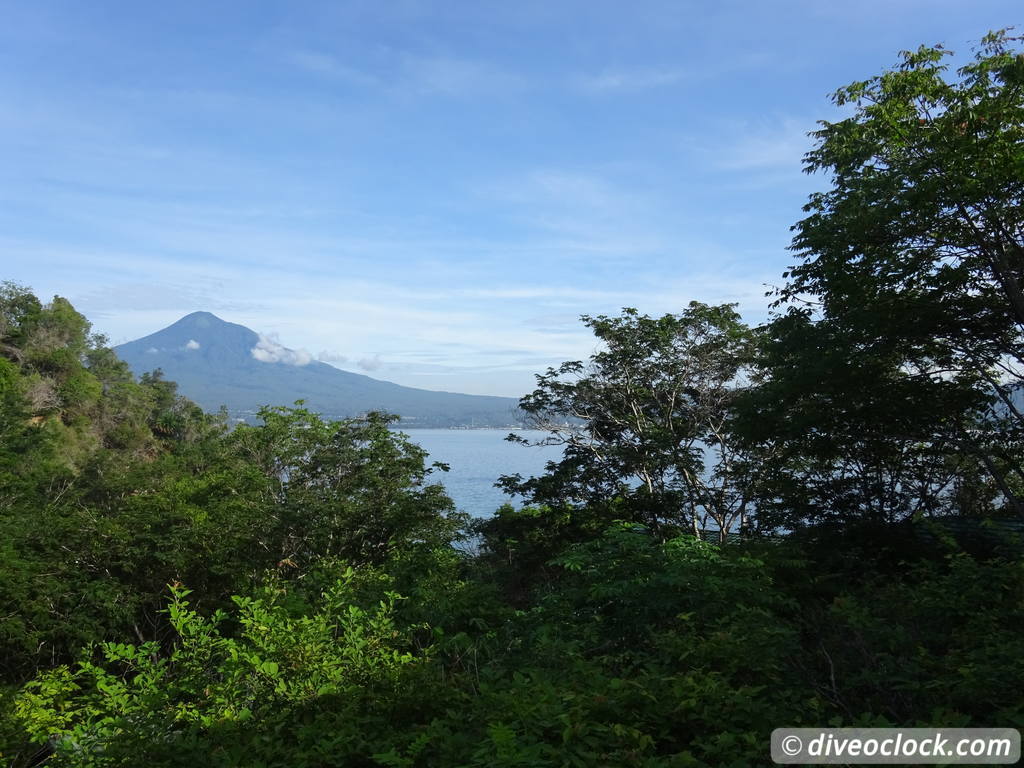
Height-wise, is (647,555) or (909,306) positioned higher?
(909,306)

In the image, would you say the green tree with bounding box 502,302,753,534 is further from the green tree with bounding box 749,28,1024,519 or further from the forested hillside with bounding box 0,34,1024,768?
the green tree with bounding box 749,28,1024,519

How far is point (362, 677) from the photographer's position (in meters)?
3.59

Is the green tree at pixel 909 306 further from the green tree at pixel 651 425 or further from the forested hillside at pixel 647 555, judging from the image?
the green tree at pixel 651 425

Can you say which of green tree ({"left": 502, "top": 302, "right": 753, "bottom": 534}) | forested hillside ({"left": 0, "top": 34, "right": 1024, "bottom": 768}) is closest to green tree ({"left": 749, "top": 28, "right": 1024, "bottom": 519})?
forested hillside ({"left": 0, "top": 34, "right": 1024, "bottom": 768})

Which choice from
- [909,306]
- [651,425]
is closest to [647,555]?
[909,306]

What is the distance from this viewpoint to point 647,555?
5094mm

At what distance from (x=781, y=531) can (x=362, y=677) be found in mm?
11837

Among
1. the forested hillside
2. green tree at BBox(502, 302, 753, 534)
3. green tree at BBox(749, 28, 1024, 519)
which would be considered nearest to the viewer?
the forested hillside

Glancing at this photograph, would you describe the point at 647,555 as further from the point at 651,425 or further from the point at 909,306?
the point at 651,425

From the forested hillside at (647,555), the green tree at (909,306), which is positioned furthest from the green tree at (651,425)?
the green tree at (909,306)

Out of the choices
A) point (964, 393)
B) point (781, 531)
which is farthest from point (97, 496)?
point (964, 393)

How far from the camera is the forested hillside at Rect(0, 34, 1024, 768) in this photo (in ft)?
9.04

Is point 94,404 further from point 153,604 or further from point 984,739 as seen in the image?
point 984,739

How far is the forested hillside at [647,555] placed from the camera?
2.75 m
